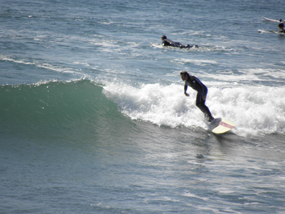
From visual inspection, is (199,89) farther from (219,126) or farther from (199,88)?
(219,126)

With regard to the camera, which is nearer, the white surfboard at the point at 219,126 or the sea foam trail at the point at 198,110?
the white surfboard at the point at 219,126

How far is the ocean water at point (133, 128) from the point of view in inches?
157

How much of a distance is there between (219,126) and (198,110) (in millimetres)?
1187

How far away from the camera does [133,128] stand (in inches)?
308

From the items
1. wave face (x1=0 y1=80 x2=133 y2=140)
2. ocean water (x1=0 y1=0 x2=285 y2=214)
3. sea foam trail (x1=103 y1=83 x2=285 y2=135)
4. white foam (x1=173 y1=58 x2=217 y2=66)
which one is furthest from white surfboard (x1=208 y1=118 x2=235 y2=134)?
white foam (x1=173 y1=58 x2=217 y2=66)

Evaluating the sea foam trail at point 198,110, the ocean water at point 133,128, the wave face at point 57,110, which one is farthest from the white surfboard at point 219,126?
the wave face at point 57,110

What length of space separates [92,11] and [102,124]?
29229 millimetres

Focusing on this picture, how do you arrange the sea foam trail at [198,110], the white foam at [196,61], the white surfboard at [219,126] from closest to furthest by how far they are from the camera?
1. the white surfboard at [219,126]
2. the sea foam trail at [198,110]
3. the white foam at [196,61]

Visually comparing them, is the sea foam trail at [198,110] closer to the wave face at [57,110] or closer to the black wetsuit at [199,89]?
the black wetsuit at [199,89]


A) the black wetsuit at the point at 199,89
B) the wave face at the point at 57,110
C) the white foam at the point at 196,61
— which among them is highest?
the white foam at the point at 196,61

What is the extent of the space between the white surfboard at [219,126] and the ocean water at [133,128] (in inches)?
6.3


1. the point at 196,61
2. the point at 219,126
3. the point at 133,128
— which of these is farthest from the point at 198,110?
the point at 196,61

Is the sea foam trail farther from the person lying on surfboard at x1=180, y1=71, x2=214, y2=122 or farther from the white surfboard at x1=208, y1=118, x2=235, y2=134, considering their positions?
the person lying on surfboard at x1=180, y1=71, x2=214, y2=122

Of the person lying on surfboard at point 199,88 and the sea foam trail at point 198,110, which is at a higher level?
the person lying on surfboard at point 199,88
